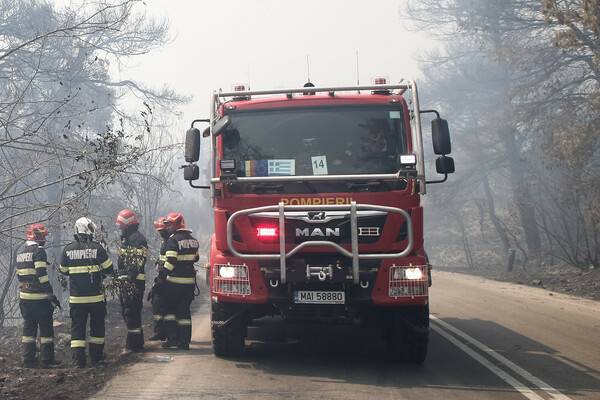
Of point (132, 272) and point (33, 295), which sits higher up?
point (132, 272)

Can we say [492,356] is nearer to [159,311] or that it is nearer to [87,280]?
[159,311]

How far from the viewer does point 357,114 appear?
24.4ft

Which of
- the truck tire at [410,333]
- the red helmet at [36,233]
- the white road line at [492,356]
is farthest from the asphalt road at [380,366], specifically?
the red helmet at [36,233]

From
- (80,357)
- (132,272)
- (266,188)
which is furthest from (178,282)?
(266,188)

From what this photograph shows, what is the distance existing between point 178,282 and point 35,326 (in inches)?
75.9

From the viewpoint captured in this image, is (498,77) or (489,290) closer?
(489,290)

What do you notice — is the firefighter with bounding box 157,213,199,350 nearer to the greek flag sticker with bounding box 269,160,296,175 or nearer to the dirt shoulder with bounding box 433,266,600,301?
the greek flag sticker with bounding box 269,160,296,175

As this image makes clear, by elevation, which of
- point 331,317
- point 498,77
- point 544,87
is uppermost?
point 498,77

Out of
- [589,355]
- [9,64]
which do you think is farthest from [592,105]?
[9,64]

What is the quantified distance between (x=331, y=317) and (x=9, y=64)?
46.9ft

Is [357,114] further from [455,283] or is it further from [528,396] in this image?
[455,283]

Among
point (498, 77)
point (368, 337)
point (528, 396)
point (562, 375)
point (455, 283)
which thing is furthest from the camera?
point (498, 77)

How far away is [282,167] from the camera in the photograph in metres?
7.19

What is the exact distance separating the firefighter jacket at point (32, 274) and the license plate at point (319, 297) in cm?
376
